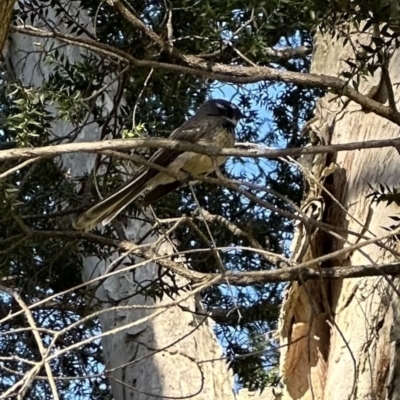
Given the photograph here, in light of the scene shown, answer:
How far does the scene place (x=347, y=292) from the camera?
9.55 ft

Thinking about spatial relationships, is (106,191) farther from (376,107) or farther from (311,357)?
(376,107)

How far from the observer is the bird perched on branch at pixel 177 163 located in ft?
9.21

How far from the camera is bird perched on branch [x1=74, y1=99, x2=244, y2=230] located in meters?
2.81

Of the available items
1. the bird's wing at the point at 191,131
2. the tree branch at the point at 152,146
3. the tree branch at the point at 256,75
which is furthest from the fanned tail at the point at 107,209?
the tree branch at the point at 152,146

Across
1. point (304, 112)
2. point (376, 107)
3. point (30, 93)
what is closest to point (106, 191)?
point (30, 93)

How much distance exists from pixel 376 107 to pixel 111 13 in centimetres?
129

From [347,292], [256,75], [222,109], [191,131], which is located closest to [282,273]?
[256,75]

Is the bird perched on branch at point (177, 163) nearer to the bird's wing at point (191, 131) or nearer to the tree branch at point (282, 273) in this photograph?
the bird's wing at point (191, 131)

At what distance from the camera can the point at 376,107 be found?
6.97 feet

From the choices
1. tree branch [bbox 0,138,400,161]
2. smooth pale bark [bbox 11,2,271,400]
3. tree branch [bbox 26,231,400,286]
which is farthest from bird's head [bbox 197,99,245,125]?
tree branch [bbox 0,138,400,161]

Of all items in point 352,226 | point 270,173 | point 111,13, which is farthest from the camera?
point 270,173

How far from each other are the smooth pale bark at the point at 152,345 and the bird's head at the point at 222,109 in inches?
14.7

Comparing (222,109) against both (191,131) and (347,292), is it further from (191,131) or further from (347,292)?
(347,292)

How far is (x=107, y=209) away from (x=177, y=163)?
502 mm
